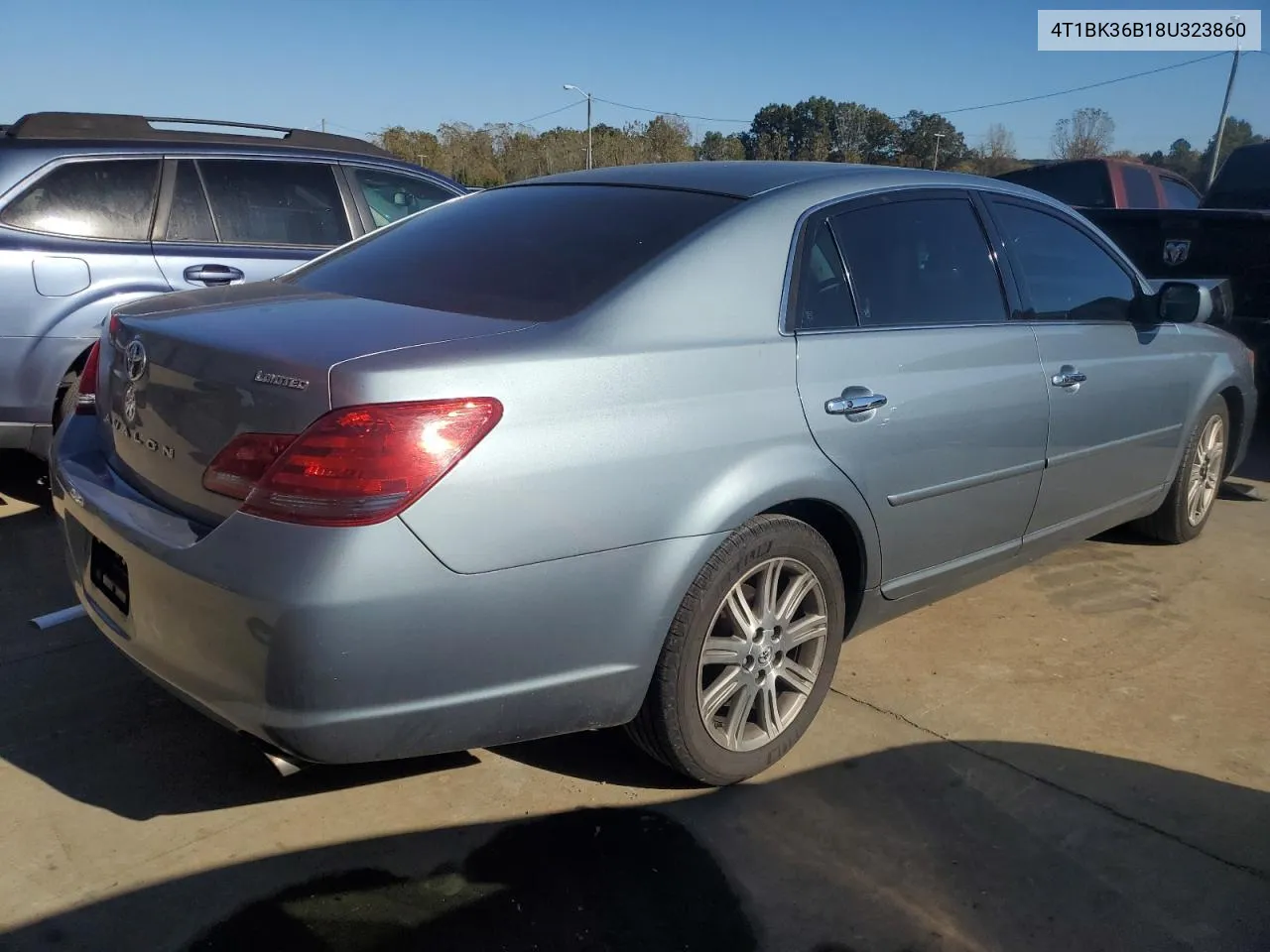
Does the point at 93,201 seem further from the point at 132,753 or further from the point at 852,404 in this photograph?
the point at 852,404

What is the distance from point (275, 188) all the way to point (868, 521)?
400 cm

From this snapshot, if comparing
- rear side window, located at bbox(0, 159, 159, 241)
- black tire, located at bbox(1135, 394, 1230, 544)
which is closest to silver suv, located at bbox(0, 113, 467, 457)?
rear side window, located at bbox(0, 159, 159, 241)

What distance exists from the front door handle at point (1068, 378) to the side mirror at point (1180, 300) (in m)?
0.70

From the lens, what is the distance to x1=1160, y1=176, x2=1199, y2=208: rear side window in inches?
426

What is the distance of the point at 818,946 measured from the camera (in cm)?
227

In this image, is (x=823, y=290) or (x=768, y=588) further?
(x=823, y=290)

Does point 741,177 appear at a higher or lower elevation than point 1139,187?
lower

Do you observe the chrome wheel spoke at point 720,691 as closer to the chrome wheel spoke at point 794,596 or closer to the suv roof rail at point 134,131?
the chrome wheel spoke at point 794,596

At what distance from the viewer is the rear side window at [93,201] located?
4676 millimetres

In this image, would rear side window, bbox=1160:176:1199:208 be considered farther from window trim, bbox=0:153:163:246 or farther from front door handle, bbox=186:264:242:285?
window trim, bbox=0:153:163:246

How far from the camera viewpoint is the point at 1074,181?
33.8 ft

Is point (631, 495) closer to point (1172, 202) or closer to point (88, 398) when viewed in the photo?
point (88, 398)

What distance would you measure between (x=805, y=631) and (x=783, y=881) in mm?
701

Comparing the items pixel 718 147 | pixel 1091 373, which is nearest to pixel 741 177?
pixel 1091 373
